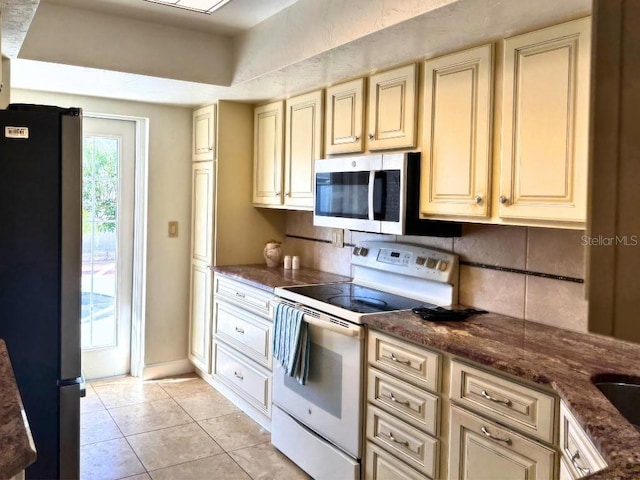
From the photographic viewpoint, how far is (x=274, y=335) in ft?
9.42

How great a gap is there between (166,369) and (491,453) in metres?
2.91

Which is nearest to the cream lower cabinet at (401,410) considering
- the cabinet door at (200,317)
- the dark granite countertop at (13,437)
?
the dark granite countertop at (13,437)

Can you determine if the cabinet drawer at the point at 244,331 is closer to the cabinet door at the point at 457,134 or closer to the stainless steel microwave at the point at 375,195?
the stainless steel microwave at the point at 375,195

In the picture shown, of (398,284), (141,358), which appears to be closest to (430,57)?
(398,284)

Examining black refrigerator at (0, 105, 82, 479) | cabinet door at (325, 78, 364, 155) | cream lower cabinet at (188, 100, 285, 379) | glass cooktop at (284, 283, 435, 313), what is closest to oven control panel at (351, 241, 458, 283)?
glass cooktop at (284, 283, 435, 313)

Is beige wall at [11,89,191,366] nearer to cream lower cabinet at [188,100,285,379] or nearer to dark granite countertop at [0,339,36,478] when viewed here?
cream lower cabinet at [188,100,285,379]

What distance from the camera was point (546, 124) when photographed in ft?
6.33

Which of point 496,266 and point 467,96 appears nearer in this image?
point 467,96

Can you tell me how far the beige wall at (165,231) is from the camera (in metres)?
4.00

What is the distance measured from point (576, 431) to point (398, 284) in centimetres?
148

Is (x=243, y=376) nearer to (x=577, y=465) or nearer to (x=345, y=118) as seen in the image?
(x=345, y=118)

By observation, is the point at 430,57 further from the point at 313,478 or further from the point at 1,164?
the point at 313,478

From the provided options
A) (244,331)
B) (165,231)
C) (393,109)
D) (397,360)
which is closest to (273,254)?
(244,331)
